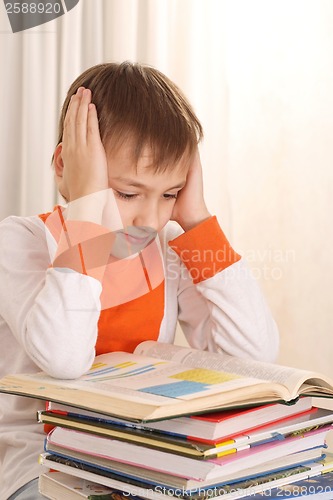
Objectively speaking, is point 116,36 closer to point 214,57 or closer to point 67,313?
point 214,57

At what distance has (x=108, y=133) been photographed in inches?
46.8

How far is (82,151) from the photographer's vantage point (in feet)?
3.87

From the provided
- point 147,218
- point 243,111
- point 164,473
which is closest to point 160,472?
point 164,473

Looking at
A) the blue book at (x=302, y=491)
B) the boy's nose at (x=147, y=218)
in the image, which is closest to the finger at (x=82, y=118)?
the boy's nose at (x=147, y=218)

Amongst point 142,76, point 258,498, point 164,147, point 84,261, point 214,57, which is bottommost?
point 258,498

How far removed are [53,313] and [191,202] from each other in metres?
0.38

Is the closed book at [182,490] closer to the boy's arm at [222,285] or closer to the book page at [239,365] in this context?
the book page at [239,365]

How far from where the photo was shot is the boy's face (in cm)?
116

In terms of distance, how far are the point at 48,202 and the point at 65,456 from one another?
4.02 ft

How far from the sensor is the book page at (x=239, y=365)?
902 mm

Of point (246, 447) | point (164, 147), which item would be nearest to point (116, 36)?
point (164, 147)

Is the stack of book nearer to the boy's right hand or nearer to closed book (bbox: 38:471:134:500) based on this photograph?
closed book (bbox: 38:471:134:500)

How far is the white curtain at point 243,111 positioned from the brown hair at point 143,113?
811 millimetres

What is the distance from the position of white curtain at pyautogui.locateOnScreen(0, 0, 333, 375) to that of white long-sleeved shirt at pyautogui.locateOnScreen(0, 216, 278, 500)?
73 cm
